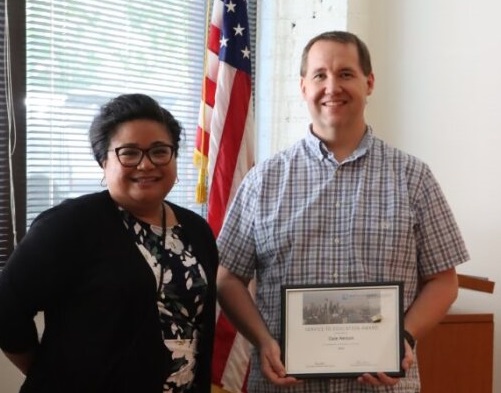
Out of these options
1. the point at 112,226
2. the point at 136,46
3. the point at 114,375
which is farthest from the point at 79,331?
the point at 136,46

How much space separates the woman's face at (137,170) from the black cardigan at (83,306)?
0.10 metres

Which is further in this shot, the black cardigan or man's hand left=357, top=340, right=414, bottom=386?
man's hand left=357, top=340, right=414, bottom=386

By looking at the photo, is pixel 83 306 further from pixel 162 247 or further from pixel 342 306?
pixel 342 306

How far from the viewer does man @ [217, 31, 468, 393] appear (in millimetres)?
1743

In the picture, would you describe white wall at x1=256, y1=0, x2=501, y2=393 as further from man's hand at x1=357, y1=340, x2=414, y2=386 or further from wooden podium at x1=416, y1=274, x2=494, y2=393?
man's hand at x1=357, y1=340, x2=414, y2=386

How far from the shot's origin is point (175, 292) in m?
1.60

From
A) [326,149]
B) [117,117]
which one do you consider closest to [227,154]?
[326,149]

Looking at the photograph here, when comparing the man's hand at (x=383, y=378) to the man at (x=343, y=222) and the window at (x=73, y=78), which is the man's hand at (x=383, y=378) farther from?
the window at (x=73, y=78)

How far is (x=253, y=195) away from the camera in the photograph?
73.4 inches

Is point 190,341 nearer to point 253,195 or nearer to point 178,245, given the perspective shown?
point 178,245

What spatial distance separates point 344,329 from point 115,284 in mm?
580

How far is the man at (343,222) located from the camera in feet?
5.72

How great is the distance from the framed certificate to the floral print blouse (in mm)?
226

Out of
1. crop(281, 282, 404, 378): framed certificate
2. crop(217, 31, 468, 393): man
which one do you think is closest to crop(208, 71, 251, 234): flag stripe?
crop(217, 31, 468, 393): man
